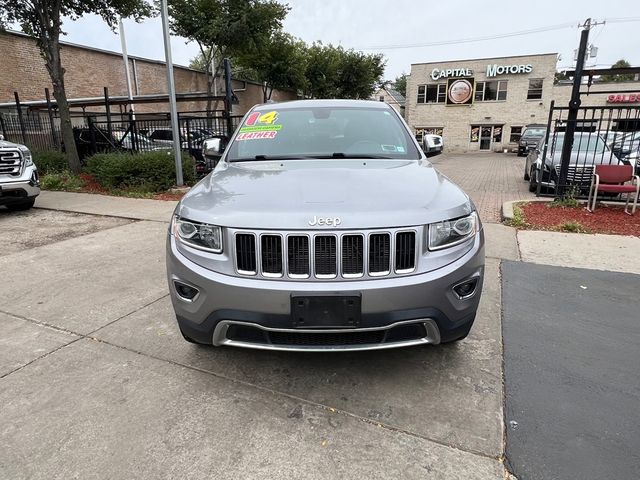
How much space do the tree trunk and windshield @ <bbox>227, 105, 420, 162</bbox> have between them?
9228 mm

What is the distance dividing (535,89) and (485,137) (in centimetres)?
481

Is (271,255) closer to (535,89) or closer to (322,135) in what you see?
(322,135)

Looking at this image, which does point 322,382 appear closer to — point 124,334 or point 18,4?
point 124,334

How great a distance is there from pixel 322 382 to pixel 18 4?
1298cm

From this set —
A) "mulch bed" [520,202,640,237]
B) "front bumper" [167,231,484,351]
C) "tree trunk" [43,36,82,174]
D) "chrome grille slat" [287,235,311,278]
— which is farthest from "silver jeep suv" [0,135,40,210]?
"mulch bed" [520,202,640,237]

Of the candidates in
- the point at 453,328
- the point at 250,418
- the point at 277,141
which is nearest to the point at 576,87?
the point at 277,141

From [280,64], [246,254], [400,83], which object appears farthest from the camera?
[400,83]

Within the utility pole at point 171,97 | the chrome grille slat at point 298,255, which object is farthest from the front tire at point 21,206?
the chrome grille slat at point 298,255

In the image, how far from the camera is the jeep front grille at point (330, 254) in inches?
87.8

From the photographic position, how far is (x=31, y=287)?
4.23 meters

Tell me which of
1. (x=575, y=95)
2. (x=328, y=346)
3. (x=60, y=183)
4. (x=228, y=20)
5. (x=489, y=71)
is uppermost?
(x=228, y=20)

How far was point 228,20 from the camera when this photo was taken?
21953 mm

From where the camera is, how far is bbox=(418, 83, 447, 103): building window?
35031mm

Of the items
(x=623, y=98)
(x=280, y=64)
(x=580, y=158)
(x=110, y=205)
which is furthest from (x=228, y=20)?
(x=623, y=98)
